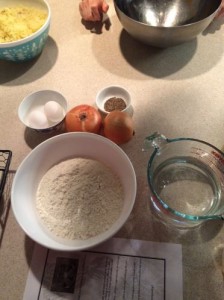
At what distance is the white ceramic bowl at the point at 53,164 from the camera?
21.6 inches

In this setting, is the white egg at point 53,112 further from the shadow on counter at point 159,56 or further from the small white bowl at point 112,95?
the shadow on counter at point 159,56

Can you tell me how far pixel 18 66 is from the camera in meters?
0.97

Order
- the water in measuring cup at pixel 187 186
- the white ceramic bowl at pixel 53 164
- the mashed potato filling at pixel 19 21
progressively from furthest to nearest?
the mashed potato filling at pixel 19 21
the water in measuring cup at pixel 187 186
the white ceramic bowl at pixel 53 164

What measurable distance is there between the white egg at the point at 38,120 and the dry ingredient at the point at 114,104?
18cm

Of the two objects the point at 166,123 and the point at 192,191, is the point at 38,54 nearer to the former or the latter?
the point at 166,123

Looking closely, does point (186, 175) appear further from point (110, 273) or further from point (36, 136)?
point (36, 136)

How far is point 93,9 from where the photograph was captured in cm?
98

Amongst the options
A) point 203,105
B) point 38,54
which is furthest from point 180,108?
point 38,54

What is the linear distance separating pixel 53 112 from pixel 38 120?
49mm

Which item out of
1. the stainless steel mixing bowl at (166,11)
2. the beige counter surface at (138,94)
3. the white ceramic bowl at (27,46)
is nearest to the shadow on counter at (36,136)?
the beige counter surface at (138,94)

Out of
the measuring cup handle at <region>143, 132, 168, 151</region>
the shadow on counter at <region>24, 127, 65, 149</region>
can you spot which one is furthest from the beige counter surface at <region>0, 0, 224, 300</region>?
the measuring cup handle at <region>143, 132, 168, 151</region>

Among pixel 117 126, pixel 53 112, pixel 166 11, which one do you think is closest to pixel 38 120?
pixel 53 112

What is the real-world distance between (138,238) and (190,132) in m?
0.35

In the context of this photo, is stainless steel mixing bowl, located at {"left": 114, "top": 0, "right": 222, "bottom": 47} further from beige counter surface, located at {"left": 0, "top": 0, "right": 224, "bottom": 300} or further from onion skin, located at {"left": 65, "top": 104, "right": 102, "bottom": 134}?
onion skin, located at {"left": 65, "top": 104, "right": 102, "bottom": 134}
